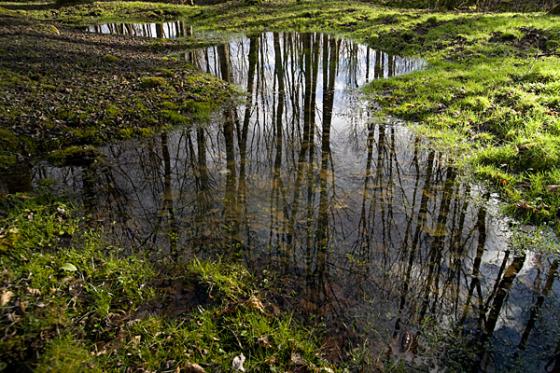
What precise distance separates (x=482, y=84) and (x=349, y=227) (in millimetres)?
8161

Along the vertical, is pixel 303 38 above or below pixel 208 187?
above

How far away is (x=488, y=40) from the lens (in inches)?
600

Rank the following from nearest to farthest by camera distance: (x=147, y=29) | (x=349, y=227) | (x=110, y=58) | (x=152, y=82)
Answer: (x=349, y=227)
(x=152, y=82)
(x=110, y=58)
(x=147, y=29)

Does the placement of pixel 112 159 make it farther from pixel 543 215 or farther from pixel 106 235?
pixel 543 215

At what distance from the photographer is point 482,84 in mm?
11094

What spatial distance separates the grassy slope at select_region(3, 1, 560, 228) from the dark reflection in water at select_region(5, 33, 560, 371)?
848mm

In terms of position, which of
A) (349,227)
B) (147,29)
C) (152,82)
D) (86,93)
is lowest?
(349,227)

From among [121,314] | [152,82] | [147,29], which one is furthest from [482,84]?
[147,29]

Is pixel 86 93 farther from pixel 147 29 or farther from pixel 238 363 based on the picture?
pixel 147 29

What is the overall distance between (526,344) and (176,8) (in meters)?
29.4

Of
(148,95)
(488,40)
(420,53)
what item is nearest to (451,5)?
(488,40)

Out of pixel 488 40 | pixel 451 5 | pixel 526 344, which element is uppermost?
pixel 451 5

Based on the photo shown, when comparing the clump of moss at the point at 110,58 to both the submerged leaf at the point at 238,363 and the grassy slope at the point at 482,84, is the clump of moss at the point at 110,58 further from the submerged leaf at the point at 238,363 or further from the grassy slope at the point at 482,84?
the submerged leaf at the point at 238,363

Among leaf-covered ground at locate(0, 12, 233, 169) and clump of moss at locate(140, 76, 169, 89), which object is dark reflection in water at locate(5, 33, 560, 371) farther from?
clump of moss at locate(140, 76, 169, 89)
